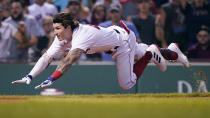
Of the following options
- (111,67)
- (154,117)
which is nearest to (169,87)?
(111,67)

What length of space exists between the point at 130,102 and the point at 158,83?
4.45 meters

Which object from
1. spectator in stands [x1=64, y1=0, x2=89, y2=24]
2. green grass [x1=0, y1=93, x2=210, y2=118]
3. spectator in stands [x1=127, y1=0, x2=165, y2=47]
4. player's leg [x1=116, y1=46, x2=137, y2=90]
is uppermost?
spectator in stands [x1=64, y1=0, x2=89, y2=24]

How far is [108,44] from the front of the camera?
384 inches

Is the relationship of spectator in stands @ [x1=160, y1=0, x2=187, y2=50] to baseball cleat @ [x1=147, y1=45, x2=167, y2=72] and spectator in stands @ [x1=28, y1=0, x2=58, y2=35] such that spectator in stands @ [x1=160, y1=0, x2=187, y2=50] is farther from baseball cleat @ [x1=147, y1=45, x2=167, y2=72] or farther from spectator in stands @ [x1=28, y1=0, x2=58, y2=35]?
baseball cleat @ [x1=147, y1=45, x2=167, y2=72]

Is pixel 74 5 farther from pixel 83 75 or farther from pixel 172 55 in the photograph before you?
pixel 172 55

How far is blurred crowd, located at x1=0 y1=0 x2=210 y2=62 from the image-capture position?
43.7 ft

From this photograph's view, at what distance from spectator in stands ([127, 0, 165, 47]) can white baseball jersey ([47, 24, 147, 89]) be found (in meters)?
2.81

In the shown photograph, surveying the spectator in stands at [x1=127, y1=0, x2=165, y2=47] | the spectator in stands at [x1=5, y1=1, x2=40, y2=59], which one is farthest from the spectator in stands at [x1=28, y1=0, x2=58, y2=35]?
the spectator in stands at [x1=127, y1=0, x2=165, y2=47]

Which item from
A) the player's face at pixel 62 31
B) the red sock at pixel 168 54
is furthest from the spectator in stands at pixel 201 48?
the player's face at pixel 62 31

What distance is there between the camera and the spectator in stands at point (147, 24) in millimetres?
13695

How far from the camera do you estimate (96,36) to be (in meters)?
9.38

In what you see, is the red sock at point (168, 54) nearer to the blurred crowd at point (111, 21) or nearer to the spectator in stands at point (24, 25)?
the blurred crowd at point (111, 21)

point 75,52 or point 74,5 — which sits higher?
point 74,5

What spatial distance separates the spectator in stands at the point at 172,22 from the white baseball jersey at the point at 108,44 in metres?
3.18
